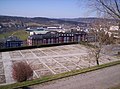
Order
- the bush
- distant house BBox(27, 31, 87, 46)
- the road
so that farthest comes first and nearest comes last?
distant house BBox(27, 31, 87, 46) → the bush → the road

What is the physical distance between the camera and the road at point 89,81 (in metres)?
10.4

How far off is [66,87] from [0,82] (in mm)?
6706

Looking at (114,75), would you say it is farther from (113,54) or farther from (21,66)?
(113,54)

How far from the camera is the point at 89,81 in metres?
11.3

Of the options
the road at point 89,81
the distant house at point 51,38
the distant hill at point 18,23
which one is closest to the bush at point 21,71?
the road at point 89,81

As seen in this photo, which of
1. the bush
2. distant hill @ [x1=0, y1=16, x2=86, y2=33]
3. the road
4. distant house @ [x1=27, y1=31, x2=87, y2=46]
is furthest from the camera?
distant hill @ [x1=0, y1=16, x2=86, y2=33]

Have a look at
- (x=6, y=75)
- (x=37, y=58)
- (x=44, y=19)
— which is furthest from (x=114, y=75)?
(x=44, y=19)

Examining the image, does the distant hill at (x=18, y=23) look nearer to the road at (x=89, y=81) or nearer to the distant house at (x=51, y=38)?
the distant house at (x=51, y=38)

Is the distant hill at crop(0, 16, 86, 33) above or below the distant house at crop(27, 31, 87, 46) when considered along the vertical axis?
above

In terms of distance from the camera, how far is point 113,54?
2698cm

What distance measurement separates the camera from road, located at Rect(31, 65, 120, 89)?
34.1 feet

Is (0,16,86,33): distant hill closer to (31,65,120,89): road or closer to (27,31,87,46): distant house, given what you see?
(27,31,87,46): distant house

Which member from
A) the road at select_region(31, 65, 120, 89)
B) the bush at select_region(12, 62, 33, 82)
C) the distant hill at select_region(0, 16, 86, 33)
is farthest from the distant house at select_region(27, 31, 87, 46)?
the distant hill at select_region(0, 16, 86, 33)

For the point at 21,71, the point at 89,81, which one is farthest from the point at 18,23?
the point at 89,81
